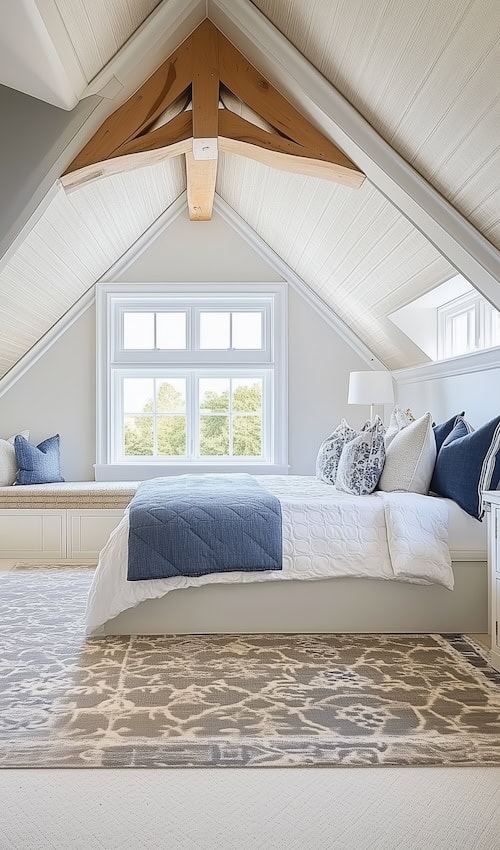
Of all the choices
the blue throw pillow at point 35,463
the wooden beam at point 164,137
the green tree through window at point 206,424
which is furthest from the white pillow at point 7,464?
the wooden beam at point 164,137

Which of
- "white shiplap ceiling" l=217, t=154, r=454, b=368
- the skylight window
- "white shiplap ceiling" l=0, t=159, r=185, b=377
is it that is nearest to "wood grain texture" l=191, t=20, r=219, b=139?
"white shiplap ceiling" l=217, t=154, r=454, b=368

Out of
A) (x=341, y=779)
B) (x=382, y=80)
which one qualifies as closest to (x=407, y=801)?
(x=341, y=779)

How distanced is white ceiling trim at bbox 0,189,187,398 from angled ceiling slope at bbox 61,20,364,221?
2.27m

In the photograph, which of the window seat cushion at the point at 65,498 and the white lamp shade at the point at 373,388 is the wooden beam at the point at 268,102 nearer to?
the white lamp shade at the point at 373,388

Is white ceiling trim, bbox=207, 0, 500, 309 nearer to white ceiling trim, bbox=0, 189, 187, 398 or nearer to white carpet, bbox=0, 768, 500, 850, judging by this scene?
white carpet, bbox=0, 768, 500, 850

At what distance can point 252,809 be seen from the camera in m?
1.93

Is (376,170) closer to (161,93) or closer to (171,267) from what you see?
(161,93)

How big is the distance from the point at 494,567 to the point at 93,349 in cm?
385

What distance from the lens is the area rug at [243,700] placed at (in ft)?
7.31

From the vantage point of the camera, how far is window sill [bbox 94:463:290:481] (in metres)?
5.96

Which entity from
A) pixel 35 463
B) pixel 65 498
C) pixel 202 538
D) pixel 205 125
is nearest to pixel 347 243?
pixel 205 125

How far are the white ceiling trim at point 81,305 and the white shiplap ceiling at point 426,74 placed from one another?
274 cm

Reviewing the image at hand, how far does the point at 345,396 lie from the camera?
6074 millimetres

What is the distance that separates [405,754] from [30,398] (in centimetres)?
447
